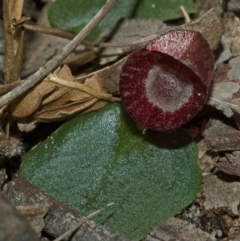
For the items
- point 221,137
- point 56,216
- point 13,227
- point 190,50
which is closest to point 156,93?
point 190,50

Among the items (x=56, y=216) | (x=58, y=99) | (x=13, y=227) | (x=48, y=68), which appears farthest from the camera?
(x=58, y=99)

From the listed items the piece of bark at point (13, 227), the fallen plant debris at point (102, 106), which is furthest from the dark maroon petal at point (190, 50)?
the piece of bark at point (13, 227)

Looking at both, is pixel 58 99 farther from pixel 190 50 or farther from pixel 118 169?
pixel 190 50

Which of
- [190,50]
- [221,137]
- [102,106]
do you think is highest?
[190,50]

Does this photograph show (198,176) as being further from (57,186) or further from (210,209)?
(57,186)

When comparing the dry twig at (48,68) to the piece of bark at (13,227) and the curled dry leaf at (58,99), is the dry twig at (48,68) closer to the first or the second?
the curled dry leaf at (58,99)

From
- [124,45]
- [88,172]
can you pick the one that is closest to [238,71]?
[124,45]
